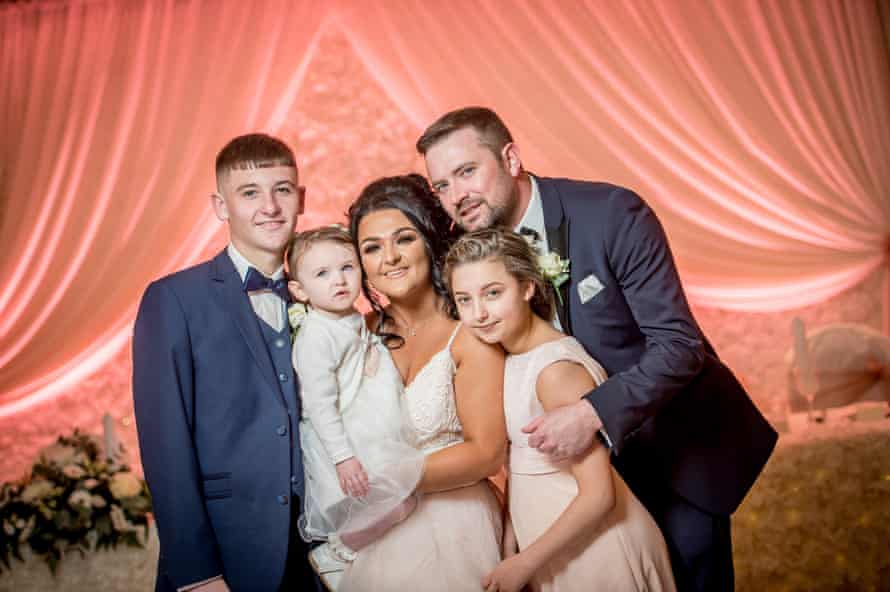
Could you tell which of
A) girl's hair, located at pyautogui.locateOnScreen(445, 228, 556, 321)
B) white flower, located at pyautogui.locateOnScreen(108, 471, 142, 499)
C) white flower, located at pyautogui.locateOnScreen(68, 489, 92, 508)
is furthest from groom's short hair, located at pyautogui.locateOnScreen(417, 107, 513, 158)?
white flower, located at pyautogui.locateOnScreen(68, 489, 92, 508)

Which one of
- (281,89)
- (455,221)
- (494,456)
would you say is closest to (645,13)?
(281,89)

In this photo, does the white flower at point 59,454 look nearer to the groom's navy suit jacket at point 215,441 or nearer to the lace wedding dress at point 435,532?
the groom's navy suit jacket at point 215,441

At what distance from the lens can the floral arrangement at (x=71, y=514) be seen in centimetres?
409

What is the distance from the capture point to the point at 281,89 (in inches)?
209

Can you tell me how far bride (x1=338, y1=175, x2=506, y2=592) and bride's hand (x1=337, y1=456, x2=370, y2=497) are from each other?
156 mm

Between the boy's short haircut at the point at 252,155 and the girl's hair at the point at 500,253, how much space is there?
61 cm

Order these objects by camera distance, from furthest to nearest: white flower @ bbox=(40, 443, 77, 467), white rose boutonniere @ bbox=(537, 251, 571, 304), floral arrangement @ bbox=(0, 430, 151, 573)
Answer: white flower @ bbox=(40, 443, 77, 467) → floral arrangement @ bbox=(0, 430, 151, 573) → white rose boutonniere @ bbox=(537, 251, 571, 304)

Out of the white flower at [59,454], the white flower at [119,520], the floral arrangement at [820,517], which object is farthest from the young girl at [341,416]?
the floral arrangement at [820,517]

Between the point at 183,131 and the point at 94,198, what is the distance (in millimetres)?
673

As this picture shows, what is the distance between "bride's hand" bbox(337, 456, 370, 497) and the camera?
7.94 feet

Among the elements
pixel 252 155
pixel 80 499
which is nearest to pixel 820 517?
pixel 252 155

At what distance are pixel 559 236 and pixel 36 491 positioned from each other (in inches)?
117

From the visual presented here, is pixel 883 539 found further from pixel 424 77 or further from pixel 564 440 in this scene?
pixel 424 77

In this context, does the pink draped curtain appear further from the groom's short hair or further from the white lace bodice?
the white lace bodice
